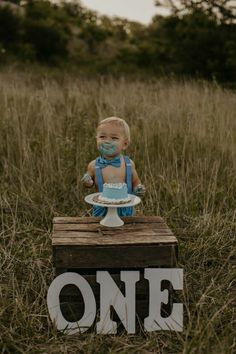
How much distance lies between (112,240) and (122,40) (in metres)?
15.9

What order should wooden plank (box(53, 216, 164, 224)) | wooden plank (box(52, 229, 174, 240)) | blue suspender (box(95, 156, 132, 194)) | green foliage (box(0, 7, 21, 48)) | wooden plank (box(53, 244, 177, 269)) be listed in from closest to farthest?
wooden plank (box(53, 244, 177, 269)), wooden plank (box(52, 229, 174, 240)), wooden plank (box(53, 216, 164, 224)), blue suspender (box(95, 156, 132, 194)), green foliage (box(0, 7, 21, 48))

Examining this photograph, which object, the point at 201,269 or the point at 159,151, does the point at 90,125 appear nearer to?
the point at 159,151

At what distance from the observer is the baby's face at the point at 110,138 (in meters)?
2.47

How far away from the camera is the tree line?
8.83 m

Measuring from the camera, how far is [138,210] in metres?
3.31

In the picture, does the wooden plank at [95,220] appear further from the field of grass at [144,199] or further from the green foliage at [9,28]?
the green foliage at [9,28]

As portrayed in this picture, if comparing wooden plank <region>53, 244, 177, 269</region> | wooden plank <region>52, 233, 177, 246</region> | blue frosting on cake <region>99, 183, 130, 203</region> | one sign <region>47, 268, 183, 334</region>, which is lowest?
one sign <region>47, 268, 183, 334</region>

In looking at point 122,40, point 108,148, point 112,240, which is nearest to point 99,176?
point 108,148

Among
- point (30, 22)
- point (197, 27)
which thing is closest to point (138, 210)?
point (197, 27)

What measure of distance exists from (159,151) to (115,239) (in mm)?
2063

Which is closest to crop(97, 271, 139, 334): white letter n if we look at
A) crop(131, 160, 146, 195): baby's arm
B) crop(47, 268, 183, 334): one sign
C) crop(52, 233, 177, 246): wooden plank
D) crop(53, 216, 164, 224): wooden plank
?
crop(47, 268, 183, 334): one sign

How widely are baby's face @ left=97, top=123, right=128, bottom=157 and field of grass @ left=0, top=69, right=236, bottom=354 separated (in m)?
0.69

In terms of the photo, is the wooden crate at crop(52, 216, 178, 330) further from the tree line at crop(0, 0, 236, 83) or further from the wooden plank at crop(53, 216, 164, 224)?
the tree line at crop(0, 0, 236, 83)

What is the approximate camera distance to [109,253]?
2.18 m
